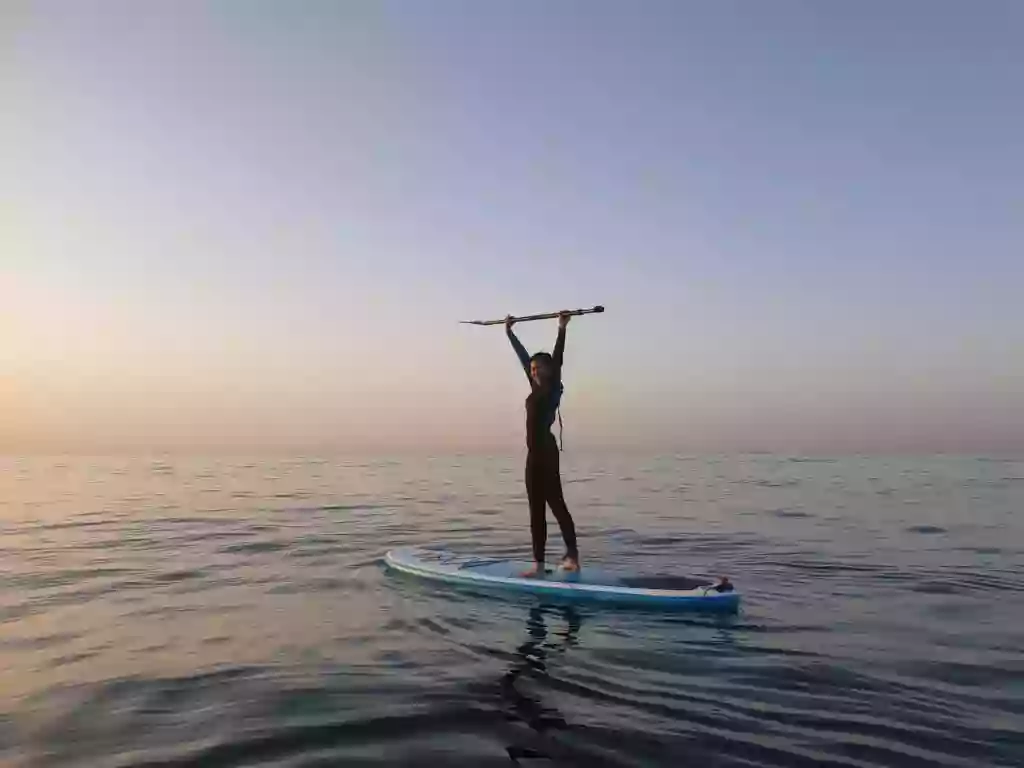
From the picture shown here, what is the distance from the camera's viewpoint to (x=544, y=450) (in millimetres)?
9992

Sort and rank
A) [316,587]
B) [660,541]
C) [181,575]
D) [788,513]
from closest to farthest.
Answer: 1. [316,587]
2. [181,575]
3. [660,541]
4. [788,513]

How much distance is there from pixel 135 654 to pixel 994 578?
37.2 ft

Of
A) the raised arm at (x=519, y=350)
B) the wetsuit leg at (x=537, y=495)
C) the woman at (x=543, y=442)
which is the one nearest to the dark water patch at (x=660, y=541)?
the wetsuit leg at (x=537, y=495)

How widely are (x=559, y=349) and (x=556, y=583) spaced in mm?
3001

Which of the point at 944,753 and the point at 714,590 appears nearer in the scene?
the point at 944,753

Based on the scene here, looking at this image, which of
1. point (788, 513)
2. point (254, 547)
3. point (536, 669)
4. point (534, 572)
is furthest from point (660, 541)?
point (536, 669)

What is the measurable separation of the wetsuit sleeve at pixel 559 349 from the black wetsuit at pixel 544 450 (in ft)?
0.09

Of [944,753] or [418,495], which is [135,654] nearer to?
[944,753]

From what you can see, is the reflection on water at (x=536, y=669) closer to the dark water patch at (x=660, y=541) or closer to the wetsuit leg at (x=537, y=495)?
the wetsuit leg at (x=537, y=495)

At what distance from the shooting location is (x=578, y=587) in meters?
9.31

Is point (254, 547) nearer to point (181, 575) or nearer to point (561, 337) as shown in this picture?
point (181, 575)

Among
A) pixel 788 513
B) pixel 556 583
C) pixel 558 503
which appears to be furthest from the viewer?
pixel 788 513

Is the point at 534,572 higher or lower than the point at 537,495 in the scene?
lower

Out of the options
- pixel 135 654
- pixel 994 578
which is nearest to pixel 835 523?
pixel 994 578
